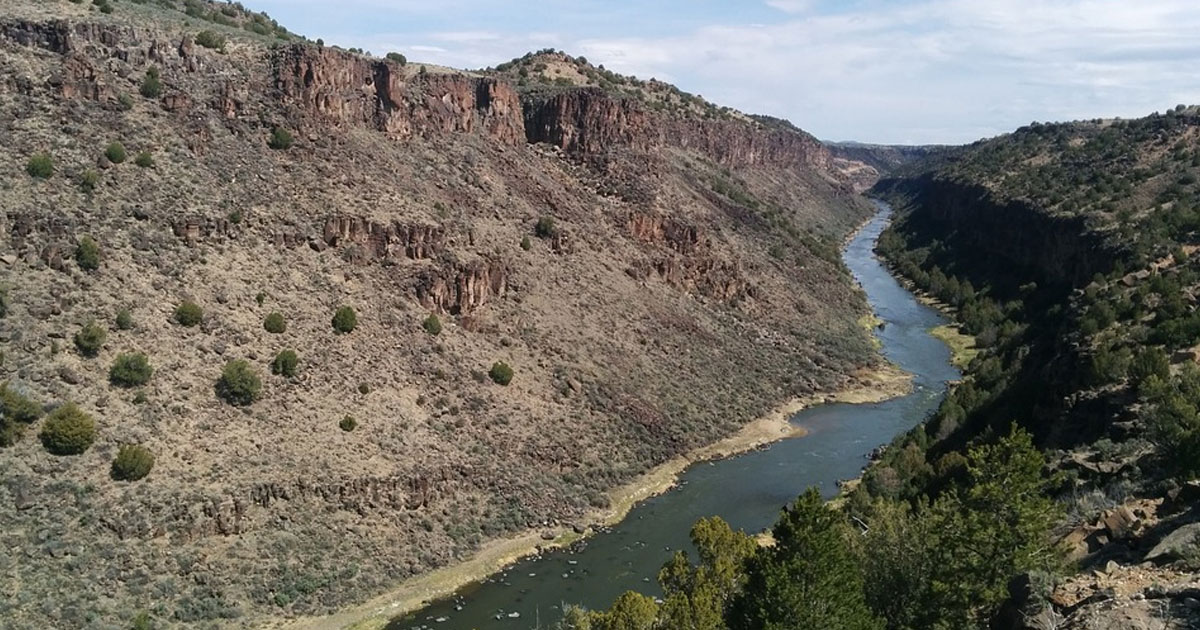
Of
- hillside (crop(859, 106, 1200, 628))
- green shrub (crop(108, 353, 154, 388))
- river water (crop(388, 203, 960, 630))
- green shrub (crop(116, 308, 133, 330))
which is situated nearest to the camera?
hillside (crop(859, 106, 1200, 628))

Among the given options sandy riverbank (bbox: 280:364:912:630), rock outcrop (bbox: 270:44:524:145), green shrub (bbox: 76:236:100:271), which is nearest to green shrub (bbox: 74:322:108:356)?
green shrub (bbox: 76:236:100:271)

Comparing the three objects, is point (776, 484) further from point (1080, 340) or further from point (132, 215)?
point (132, 215)

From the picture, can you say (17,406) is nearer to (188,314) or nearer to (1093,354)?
(188,314)

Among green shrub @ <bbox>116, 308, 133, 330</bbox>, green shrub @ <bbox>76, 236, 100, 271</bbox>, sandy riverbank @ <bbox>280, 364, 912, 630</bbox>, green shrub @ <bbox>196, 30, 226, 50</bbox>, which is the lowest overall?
sandy riverbank @ <bbox>280, 364, 912, 630</bbox>

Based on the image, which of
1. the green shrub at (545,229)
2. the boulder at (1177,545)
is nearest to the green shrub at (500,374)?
the green shrub at (545,229)

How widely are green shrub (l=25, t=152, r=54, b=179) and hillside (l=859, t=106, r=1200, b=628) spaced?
4748 cm

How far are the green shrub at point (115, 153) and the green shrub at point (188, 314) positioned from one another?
35.0 ft

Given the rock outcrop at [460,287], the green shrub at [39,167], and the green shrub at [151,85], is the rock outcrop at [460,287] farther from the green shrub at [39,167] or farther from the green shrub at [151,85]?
the green shrub at [39,167]

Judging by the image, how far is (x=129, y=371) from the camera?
40531 mm

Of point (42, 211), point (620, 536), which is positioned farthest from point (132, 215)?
point (620, 536)

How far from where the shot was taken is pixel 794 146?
198 m

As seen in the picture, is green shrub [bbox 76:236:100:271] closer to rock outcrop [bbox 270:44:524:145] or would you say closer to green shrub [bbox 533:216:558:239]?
rock outcrop [bbox 270:44:524:145]

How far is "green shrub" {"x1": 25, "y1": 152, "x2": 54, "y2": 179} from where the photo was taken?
45344 mm

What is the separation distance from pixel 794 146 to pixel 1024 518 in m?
184
